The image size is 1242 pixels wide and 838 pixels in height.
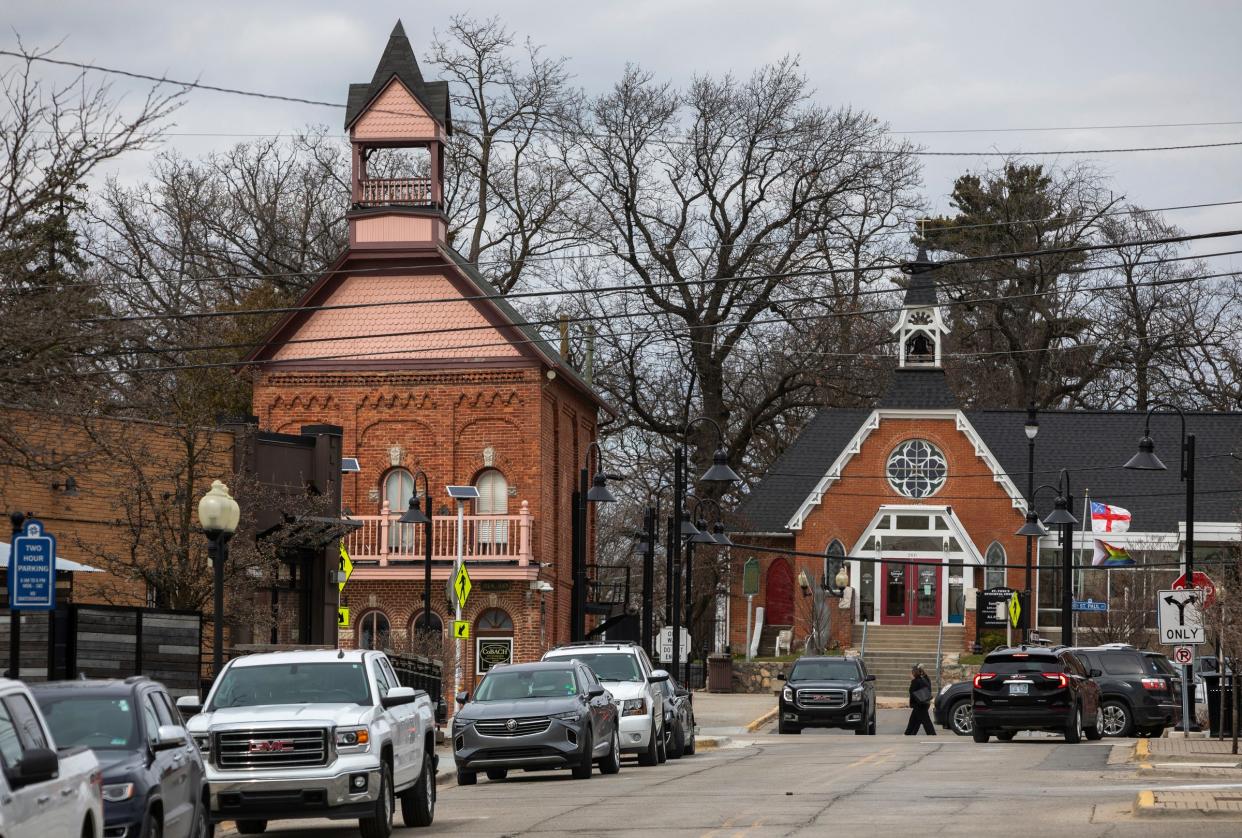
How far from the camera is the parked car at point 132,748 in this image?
12.8 m

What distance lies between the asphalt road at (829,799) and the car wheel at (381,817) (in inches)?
27.3

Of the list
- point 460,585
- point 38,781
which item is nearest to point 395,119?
point 460,585

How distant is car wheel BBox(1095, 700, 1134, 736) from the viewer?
35.0 metres

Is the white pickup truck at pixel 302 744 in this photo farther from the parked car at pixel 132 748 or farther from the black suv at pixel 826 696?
the black suv at pixel 826 696

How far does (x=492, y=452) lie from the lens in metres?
49.6

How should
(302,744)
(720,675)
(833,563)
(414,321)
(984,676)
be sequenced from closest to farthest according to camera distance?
1. (302,744)
2. (984,676)
3. (414,321)
4. (720,675)
5. (833,563)

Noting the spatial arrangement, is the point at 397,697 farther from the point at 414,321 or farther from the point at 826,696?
the point at 414,321

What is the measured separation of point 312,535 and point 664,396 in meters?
32.8

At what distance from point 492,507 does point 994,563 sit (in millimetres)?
23555

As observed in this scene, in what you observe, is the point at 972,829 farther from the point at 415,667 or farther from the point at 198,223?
the point at 198,223

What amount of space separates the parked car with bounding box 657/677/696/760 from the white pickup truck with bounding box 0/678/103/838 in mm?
18372

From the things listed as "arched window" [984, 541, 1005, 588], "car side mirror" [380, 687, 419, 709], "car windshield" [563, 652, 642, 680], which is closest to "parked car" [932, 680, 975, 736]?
"car windshield" [563, 652, 642, 680]

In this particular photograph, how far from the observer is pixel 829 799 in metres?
20.4

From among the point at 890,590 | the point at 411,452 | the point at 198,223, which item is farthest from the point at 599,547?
the point at 411,452
